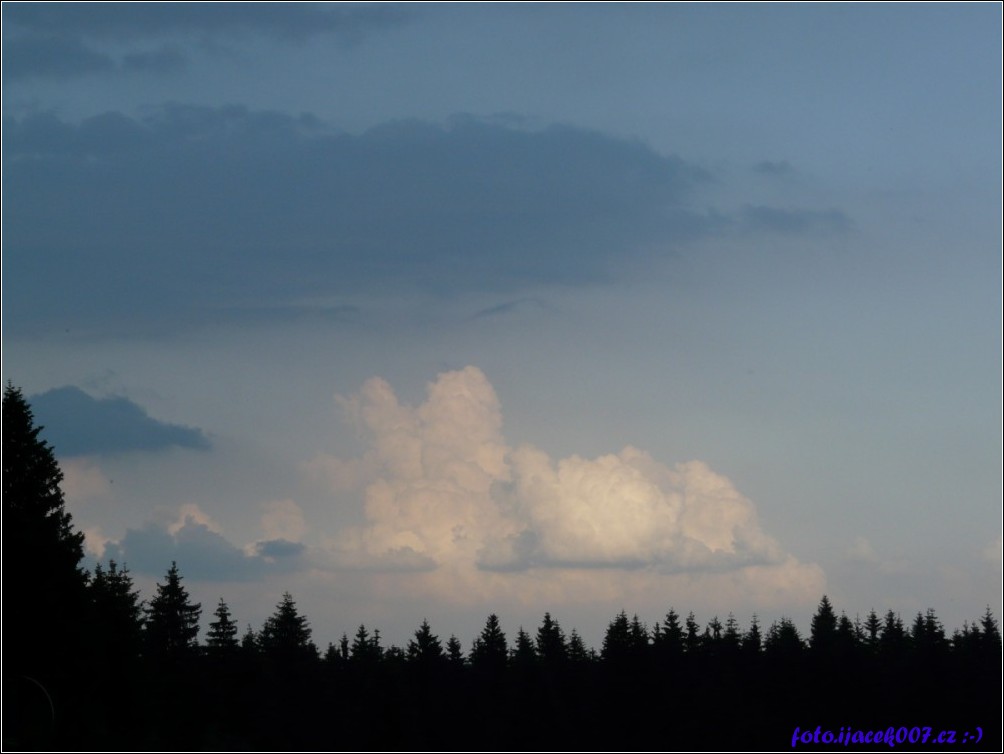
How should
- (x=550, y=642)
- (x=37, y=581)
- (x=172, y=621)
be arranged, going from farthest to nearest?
(x=550, y=642) < (x=172, y=621) < (x=37, y=581)

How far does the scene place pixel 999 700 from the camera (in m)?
95.7

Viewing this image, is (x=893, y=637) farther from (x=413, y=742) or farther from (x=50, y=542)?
(x=50, y=542)

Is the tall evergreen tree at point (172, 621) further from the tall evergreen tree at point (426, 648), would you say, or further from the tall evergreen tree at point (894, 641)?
the tall evergreen tree at point (894, 641)

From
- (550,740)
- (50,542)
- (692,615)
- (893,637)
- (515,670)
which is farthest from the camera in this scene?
(692,615)

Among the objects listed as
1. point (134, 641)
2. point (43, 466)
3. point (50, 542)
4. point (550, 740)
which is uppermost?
point (43, 466)

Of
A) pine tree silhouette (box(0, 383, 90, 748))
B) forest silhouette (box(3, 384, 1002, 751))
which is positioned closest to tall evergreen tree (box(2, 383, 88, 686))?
pine tree silhouette (box(0, 383, 90, 748))

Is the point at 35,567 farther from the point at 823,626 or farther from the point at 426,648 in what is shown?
the point at 823,626

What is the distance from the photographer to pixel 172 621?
337ft

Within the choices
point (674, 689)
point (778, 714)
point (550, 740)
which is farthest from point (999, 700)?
point (550, 740)

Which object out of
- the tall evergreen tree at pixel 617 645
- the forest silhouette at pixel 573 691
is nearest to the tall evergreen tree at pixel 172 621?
the forest silhouette at pixel 573 691

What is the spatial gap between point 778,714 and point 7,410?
66421 millimetres

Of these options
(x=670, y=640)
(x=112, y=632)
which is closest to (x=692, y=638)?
(x=670, y=640)

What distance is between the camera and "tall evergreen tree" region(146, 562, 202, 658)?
98.4 meters

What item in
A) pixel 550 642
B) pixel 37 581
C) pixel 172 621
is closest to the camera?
pixel 37 581
